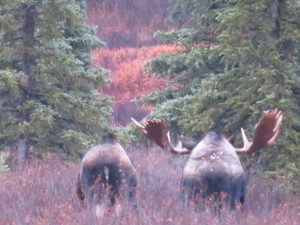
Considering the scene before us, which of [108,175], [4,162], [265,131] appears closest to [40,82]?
[4,162]

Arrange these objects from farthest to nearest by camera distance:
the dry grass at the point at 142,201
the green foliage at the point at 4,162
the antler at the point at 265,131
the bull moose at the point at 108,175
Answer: the green foliage at the point at 4,162 < the antler at the point at 265,131 < the bull moose at the point at 108,175 < the dry grass at the point at 142,201

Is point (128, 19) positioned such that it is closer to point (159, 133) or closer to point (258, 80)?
point (258, 80)

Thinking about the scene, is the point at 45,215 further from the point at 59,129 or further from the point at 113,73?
the point at 113,73

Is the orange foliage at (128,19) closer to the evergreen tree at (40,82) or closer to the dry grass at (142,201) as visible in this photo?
the evergreen tree at (40,82)

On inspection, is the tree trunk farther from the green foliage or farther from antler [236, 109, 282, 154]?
antler [236, 109, 282, 154]

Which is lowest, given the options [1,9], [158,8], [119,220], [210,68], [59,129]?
[119,220]

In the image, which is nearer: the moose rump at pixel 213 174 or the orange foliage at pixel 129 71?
the moose rump at pixel 213 174

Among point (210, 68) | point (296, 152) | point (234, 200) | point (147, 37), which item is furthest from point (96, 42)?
point (147, 37)

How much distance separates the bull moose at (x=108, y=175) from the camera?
387 inches

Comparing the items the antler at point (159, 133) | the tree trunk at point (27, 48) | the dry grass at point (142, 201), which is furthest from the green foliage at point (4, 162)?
the antler at point (159, 133)

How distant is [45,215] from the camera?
9.38 metres


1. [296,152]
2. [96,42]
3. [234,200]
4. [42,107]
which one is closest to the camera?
[234,200]

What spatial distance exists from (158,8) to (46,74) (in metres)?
25.3

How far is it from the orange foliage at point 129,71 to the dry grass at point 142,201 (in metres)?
18.3
